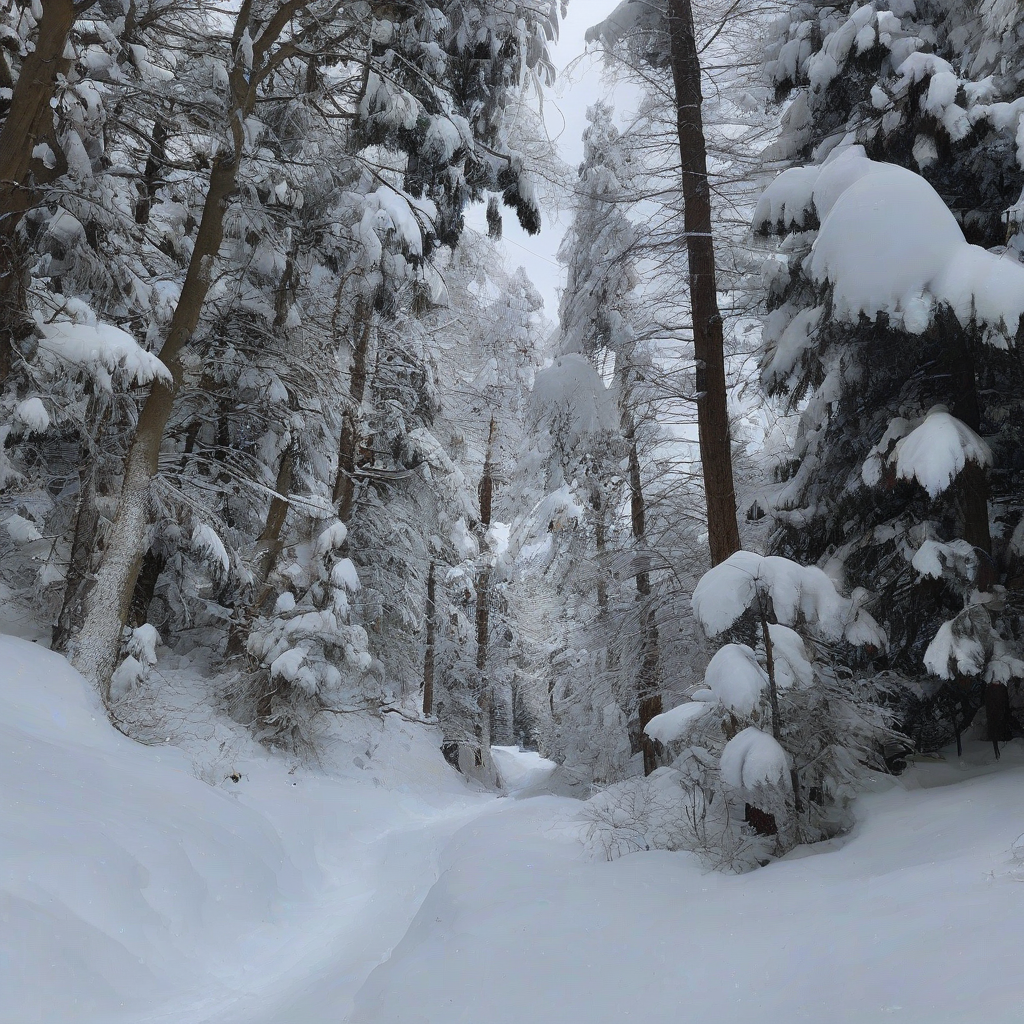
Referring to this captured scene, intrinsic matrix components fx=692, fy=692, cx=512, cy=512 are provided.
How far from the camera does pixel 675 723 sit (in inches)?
199

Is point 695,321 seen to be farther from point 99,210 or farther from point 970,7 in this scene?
point 99,210

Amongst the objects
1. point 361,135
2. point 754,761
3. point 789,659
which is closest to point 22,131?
point 361,135

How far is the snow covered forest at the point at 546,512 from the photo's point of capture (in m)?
3.87

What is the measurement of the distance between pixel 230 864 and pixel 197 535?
4.49 meters

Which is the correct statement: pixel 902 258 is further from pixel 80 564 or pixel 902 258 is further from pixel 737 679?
pixel 80 564

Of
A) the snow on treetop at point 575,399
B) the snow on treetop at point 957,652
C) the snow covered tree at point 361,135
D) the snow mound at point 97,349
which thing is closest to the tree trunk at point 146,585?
the snow covered tree at point 361,135

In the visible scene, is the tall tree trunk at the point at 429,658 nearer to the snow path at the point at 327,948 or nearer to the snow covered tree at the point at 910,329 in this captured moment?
the snow path at the point at 327,948

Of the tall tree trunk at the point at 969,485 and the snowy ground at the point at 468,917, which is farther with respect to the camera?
the tall tree trunk at the point at 969,485

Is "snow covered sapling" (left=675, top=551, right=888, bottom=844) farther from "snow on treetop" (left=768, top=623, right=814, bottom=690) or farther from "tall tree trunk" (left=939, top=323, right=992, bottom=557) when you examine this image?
"tall tree trunk" (left=939, top=323, right=992, bottom=557)

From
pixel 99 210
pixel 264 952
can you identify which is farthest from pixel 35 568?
pixel 264 952

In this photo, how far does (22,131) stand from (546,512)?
10.3m

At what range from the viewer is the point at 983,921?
8.26 ft

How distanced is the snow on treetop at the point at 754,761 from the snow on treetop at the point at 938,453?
1971 mm

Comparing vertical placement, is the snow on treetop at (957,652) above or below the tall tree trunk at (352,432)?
below
